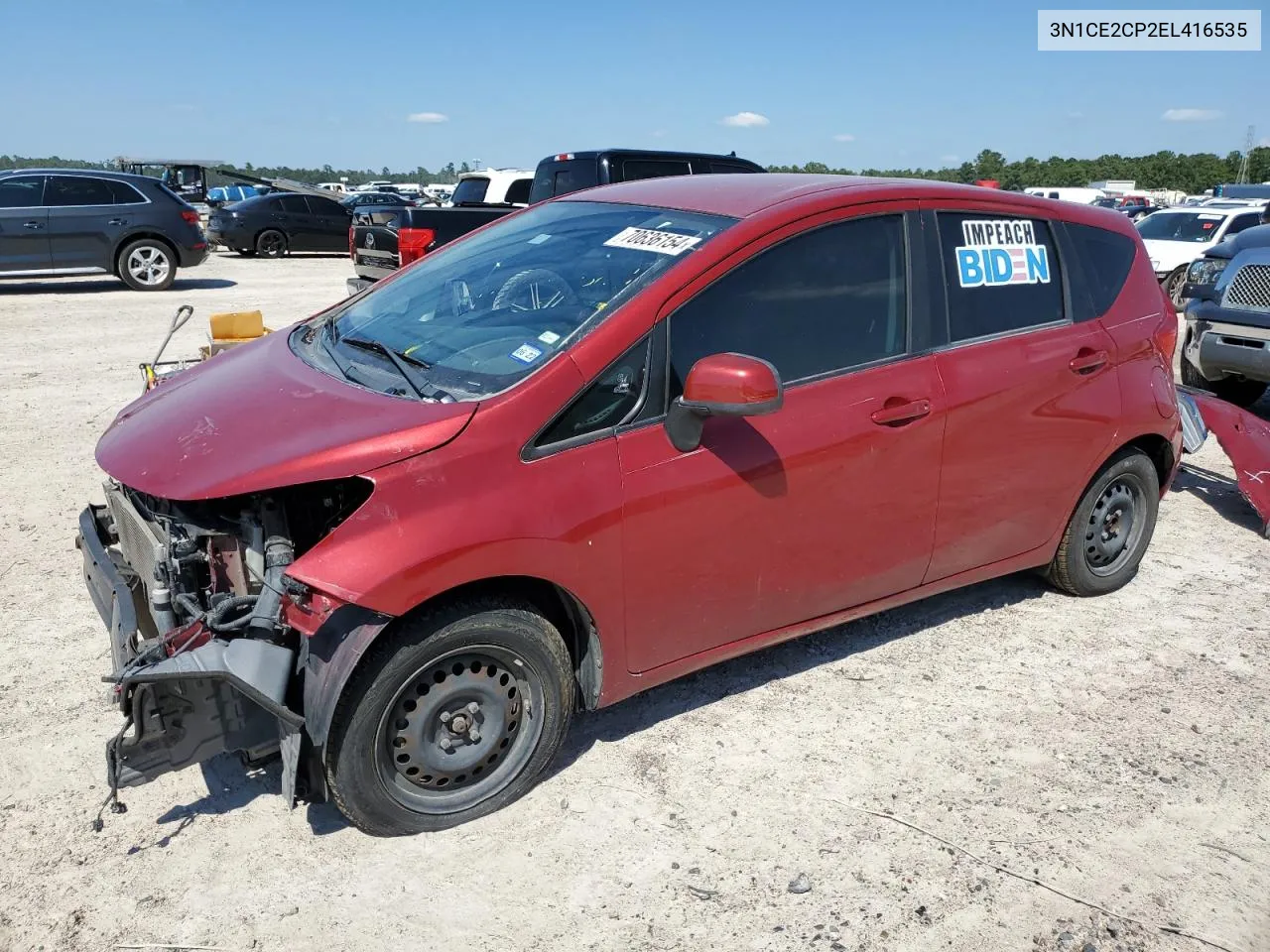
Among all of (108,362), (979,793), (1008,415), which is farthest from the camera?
→ (108,362)

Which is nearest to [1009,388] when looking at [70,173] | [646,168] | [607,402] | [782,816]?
A: [607,402]

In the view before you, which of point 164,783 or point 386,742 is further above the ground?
point 386,742

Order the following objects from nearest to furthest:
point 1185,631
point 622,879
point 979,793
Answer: point 622,879
point 979,793
point 1185,631

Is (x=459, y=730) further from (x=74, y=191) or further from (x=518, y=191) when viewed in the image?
(x=518, y=191)

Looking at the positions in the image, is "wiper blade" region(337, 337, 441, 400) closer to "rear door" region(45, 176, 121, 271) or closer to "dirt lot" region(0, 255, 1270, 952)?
"dirt lot" region(0, 255, 1270, 952)

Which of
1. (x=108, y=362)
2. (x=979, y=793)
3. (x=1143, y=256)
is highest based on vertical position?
(x=1143, y=256)

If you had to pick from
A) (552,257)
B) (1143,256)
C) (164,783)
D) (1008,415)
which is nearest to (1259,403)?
(1143,256)

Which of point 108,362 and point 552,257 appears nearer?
point 552,257

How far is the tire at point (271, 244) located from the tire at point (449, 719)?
823 inches

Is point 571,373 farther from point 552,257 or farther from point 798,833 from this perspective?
point 798,833

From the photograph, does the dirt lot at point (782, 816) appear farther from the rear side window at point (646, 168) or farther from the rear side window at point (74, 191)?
Answer: the rear side window at point (74, 191)

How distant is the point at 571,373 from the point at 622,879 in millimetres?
1437

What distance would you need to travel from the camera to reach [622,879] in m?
2.83

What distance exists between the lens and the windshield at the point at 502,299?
311cm
